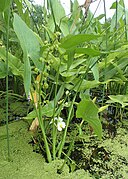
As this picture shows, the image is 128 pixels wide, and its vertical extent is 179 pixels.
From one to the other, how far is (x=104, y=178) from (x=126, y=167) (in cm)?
8

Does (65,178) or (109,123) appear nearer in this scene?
(65,178)

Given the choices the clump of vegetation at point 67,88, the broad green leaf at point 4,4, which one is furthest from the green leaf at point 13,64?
the broad green leaf at point 4,4

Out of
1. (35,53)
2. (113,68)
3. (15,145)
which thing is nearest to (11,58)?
(35,53)

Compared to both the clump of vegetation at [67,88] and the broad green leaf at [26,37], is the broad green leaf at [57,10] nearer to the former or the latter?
the clump of vegetation at [67,88]

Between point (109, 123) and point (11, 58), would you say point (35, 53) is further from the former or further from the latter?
point (109, 123)

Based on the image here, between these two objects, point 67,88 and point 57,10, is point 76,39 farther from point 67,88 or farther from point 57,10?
point 57,10

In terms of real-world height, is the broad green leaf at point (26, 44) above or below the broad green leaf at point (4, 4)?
below

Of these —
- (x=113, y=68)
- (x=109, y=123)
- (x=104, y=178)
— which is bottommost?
(x=104, y=178)

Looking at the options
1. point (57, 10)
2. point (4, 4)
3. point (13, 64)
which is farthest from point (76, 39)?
point (57, 10)

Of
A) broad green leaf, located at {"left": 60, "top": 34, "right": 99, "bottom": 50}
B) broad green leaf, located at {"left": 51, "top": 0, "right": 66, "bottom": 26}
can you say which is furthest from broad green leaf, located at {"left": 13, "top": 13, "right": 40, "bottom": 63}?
broad green leaf, located at {"left": 51, "top": 0, "right": 66, "bottom": 26}

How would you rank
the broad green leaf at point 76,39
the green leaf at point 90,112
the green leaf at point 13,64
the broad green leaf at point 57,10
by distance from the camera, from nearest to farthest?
1. the broad green leaf at point 76,39
2. the green leaf at point 90,112
3. the green leaf at point 13,64
4. the broad green leaf at point 57,10

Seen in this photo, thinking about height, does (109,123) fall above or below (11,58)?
below

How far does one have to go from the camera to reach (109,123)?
0.96 metres

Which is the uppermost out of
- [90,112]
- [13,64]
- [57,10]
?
[57,10]
